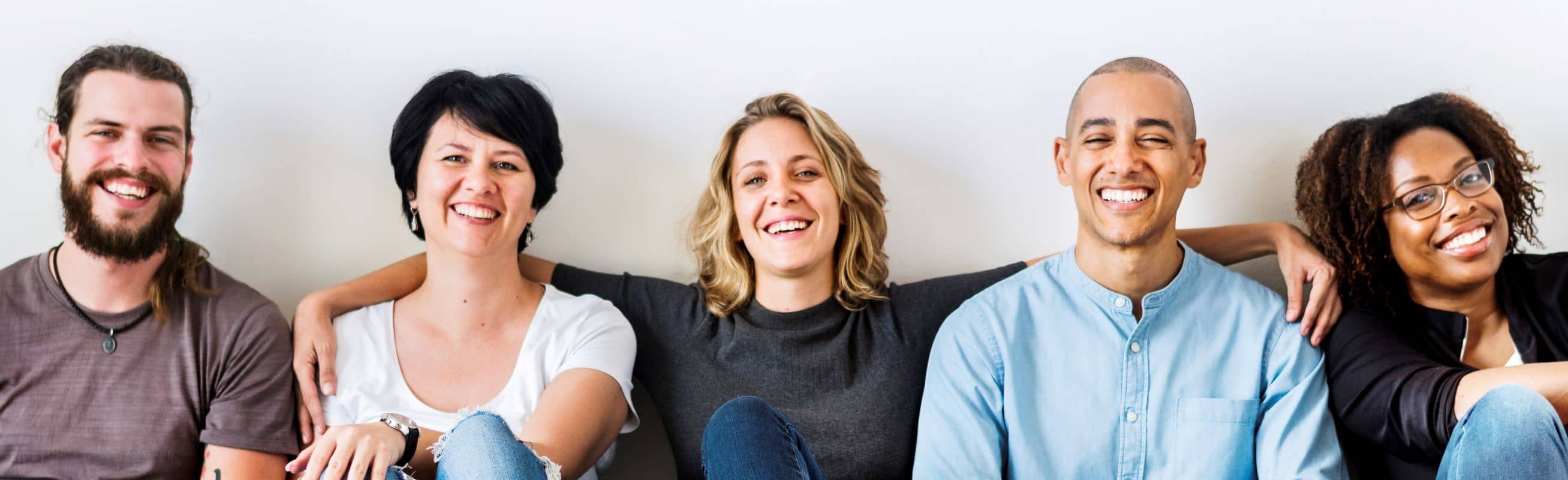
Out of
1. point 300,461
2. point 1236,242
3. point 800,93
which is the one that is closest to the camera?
point 300,461

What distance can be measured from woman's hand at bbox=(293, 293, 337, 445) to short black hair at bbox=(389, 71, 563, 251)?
301mm

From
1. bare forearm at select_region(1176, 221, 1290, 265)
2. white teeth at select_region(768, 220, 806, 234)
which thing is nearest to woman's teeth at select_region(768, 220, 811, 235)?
white teeth at select_region(768, 220, 806, 234)

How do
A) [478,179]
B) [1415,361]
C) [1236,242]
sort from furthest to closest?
1. [1236,242]
2. [478,179]
3. [1415,361]

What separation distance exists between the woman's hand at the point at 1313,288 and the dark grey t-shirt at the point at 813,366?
614 millimetres

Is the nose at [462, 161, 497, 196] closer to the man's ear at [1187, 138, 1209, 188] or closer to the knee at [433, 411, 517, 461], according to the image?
the knee at [433, 411, 517, 461]

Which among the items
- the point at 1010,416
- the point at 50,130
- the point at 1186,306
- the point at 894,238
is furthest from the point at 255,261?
the point at 1186,306

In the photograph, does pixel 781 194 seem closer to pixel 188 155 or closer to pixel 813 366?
pixel 813 366

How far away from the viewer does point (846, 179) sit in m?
2.37

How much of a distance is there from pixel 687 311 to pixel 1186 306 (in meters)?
1.00

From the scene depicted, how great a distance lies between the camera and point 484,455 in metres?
1.67

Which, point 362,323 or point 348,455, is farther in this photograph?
point 362,323

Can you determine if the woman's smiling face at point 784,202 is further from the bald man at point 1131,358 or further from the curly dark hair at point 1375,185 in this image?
the curly dark hair at point 1375,185

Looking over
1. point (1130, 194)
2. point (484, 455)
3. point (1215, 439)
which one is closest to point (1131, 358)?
point (1215, 439)

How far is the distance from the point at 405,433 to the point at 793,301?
2.70 feet
